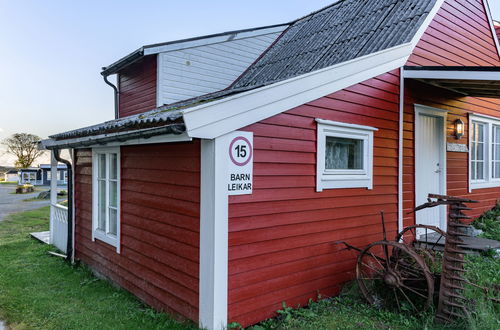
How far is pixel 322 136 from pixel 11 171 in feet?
210

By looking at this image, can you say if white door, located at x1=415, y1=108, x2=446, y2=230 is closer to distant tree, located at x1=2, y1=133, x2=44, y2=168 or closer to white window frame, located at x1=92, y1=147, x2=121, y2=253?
white window frame, located at x1=92, y1=147, x2=121, y2=253

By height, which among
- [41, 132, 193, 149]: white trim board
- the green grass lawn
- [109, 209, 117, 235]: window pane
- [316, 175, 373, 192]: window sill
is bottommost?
the green grass lawn

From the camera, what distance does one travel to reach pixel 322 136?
3.89 metres

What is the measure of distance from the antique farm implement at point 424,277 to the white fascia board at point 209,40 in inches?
247

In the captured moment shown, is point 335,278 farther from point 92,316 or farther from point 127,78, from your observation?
point 127,78

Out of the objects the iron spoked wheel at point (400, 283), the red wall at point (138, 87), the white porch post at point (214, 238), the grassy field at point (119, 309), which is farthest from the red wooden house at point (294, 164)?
the red wall at point (138, 87)

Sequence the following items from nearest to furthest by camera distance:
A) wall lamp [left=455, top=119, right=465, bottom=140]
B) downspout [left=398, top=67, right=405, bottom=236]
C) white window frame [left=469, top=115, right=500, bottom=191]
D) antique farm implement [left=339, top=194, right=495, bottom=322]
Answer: antique farm implement [left=339, top=194, right=495, bottom=322] → downspout [left=398, top=67, right=405, bottom=236] → wall lamp [left=455, top=119, right=465, bottom=140] → white window frame [left=469, top=115, right=500, bottom=191]

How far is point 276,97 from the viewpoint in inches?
131

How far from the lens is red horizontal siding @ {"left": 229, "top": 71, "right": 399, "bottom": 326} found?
317 centimetres

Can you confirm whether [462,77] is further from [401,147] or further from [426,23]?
[426,23]

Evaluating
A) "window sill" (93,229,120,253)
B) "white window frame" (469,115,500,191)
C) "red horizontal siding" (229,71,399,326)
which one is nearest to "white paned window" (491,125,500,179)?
"white window frame" (469,115,500,191)

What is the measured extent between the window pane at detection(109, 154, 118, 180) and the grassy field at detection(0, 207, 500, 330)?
5.21 feet

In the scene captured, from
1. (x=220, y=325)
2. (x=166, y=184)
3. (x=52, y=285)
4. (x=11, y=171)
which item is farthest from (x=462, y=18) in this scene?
(x=11, y=171)

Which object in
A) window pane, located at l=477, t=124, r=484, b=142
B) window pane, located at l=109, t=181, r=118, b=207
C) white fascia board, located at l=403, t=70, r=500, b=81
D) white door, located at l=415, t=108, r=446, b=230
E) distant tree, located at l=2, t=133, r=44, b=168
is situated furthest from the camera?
distant tree, located at l=2, t=133, r=44, b=168
